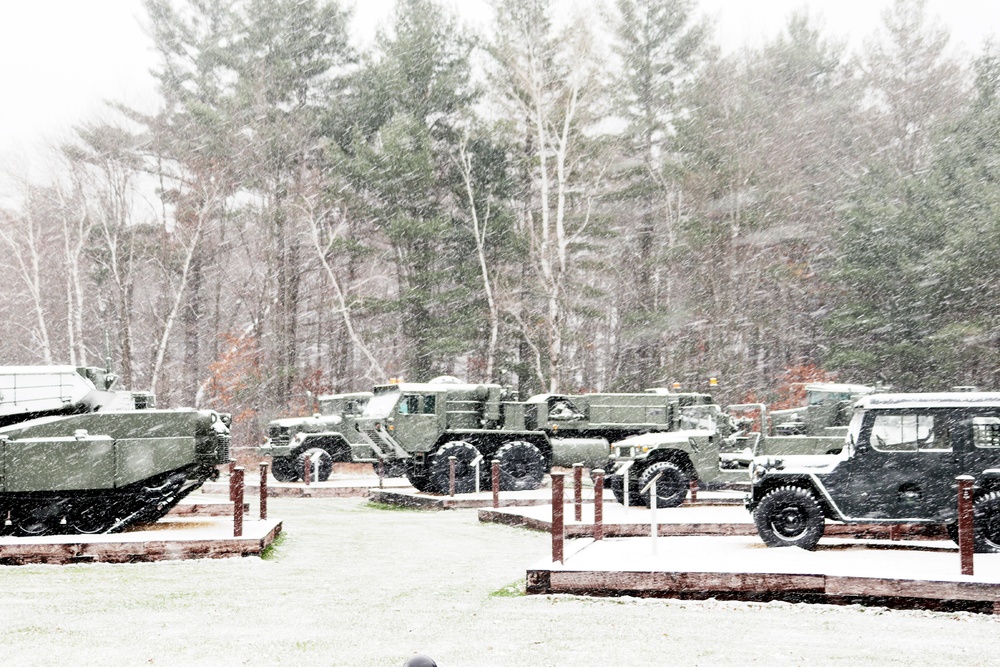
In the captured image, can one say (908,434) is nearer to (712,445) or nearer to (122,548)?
(712,445)

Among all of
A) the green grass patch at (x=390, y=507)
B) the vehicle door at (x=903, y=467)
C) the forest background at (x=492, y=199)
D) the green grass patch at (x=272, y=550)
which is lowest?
the green grass patch at (x=390, y=507)

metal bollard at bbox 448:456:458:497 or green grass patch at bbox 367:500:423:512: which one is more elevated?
metal bollard at bbox 448:456:458:497

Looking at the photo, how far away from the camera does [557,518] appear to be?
9.68 m

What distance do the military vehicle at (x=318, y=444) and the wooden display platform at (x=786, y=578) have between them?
14.6m

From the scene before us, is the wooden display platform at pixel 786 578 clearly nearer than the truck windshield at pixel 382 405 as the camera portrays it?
Yes

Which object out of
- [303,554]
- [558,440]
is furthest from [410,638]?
[558,440]

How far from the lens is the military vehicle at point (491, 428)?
20828 mm

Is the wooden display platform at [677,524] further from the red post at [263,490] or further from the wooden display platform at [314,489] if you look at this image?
the wooden display platform at [314,489]

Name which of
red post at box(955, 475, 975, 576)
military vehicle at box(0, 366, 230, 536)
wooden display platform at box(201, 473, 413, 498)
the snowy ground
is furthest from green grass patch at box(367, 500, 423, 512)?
red post at box(955, 475, 975, 576)

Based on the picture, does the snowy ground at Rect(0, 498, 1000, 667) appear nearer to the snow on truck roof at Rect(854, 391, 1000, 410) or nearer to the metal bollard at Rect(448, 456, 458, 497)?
the snow on truck roof at Rect(854, 391, 1000, 410)

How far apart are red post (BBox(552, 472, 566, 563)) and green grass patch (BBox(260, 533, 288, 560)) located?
367cm

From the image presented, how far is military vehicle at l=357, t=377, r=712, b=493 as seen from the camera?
2083 centimetres

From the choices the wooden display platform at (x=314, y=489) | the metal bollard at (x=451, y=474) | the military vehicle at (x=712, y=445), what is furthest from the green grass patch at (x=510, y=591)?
the wooden display platform at (x=314, y=489)

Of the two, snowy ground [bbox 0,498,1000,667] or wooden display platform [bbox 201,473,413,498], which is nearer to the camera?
snowy ground [bbox 0,498,1000,667]
